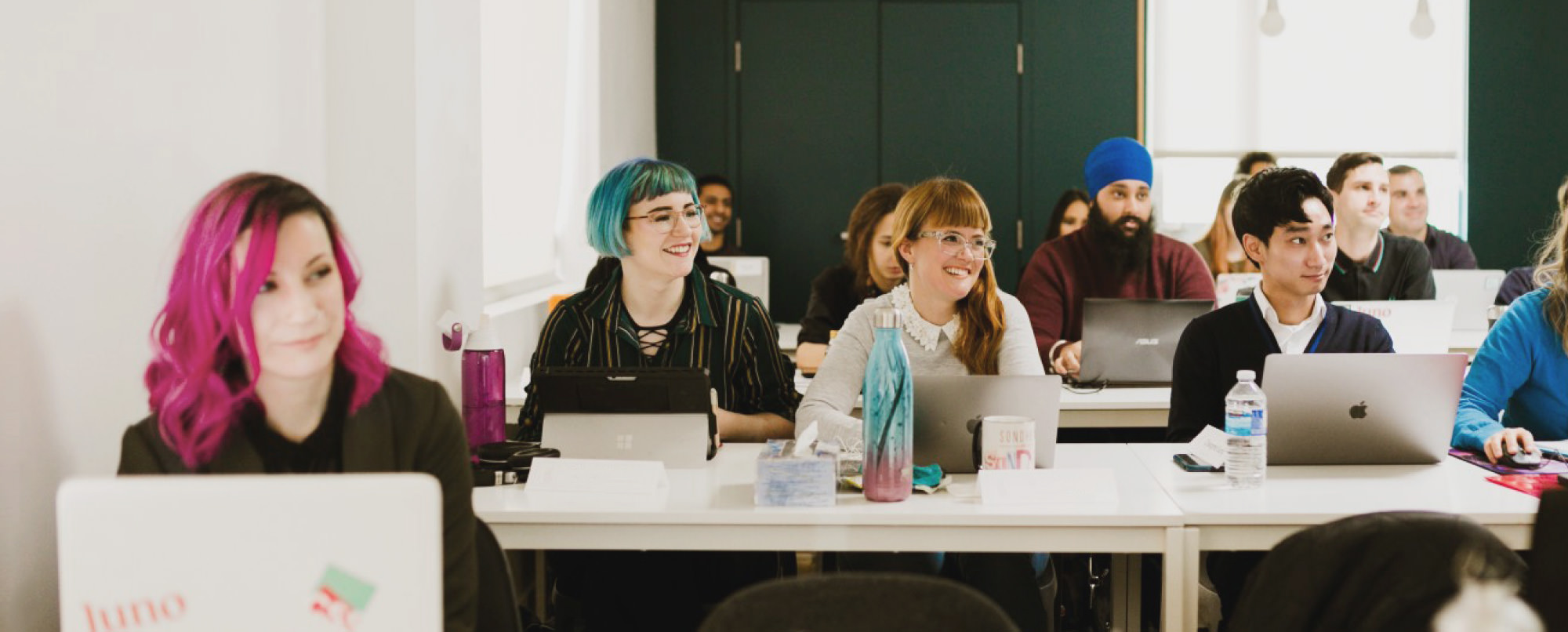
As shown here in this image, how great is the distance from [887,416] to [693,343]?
807 mm

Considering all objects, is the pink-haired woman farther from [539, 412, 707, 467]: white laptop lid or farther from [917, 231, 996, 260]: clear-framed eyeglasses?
[917, 231, 996, 260]: clear-framed eyeglasses

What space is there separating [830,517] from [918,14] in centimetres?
515

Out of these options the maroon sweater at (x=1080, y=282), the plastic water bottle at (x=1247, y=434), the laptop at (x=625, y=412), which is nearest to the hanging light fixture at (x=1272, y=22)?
the maroon sweater at (x=1080, y=282)

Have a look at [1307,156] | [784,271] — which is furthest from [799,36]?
[1307,156]

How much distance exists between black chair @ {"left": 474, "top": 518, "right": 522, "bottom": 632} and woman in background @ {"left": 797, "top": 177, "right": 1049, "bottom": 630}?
38.6 inches

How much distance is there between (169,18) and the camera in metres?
1.95

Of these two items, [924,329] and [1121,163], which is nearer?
[924,329]

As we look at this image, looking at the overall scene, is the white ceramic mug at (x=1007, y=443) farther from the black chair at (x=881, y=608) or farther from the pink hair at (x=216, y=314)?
the pink hair at (x=216, y=314)

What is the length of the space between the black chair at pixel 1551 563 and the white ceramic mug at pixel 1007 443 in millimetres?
869

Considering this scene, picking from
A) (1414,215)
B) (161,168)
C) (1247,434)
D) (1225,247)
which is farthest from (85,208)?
(1414,215)

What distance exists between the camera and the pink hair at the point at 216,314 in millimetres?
1536

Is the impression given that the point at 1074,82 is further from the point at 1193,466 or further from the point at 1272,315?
the point at 1193,466

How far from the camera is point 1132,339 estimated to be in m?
3.42

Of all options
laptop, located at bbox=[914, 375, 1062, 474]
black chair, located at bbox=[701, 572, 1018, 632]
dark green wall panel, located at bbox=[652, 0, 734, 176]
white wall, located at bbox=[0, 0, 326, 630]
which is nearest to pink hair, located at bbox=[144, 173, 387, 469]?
white wall, located at bbox=[0, 0, 326, 630]
